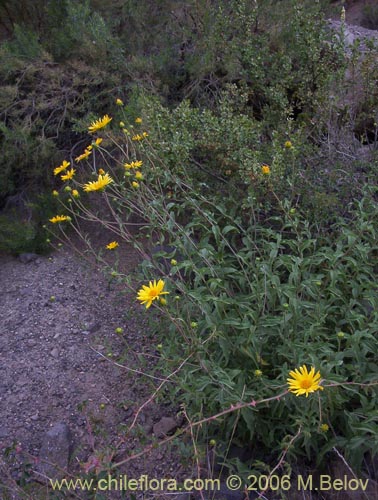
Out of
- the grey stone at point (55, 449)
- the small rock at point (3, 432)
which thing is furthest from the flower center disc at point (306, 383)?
the small rock at point (3, 432)

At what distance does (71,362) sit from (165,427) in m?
0.81

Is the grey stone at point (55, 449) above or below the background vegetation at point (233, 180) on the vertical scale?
below

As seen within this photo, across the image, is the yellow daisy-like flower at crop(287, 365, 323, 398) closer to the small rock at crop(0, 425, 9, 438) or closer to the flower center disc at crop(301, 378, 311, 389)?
the flower center disc at crop(301, 378, 311, 389)

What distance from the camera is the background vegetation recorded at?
2902 millimetres

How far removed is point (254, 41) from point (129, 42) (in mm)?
1140

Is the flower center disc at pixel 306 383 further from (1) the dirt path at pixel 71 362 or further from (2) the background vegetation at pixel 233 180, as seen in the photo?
(1) the dirt path at pixel 71 362

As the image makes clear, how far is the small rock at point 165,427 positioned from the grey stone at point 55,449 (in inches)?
17.3

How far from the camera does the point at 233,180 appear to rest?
13.6ft

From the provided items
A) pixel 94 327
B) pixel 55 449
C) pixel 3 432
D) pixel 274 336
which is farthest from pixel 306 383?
pixel 94 327

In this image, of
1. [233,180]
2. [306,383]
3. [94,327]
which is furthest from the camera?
[233,180]

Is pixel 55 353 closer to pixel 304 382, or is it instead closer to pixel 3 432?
pixel 3 432

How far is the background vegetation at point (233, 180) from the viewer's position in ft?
9.52

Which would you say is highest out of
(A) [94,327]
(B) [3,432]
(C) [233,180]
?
(C) [233,180]

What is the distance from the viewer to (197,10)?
563cm
